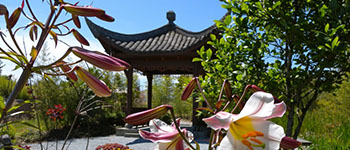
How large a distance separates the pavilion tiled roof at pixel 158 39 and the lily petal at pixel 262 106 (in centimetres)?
565

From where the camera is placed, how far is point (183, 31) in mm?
7836

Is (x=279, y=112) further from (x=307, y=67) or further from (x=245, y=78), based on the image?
(x=307, y=67)

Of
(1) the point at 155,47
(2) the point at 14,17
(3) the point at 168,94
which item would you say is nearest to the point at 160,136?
(2) the point at 14,17

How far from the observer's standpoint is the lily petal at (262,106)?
1.21ft

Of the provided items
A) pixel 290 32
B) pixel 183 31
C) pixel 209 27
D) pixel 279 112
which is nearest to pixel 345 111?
pixel 209 27

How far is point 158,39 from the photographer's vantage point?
7.58 meters

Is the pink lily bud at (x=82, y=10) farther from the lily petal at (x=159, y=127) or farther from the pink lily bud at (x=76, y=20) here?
the lily petal at (x=159, y=127)

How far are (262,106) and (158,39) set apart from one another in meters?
7.31

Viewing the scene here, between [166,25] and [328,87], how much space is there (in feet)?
20.7

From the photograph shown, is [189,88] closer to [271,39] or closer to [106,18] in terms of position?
[106,18]

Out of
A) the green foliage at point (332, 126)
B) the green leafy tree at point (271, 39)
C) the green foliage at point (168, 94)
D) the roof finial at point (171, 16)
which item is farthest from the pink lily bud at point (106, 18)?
the green foliage at point (168, 94)

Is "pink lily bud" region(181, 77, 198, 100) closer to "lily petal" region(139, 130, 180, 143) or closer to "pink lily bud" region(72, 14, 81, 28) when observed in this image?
"lily petal" region(139, 130, 180, 143)

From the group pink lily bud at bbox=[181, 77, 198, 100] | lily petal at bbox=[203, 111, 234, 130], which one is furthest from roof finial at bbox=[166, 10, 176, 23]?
lily petal at bbox=[203, 111, 234, 130]

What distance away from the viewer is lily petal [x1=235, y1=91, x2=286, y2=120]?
37 centimetres
